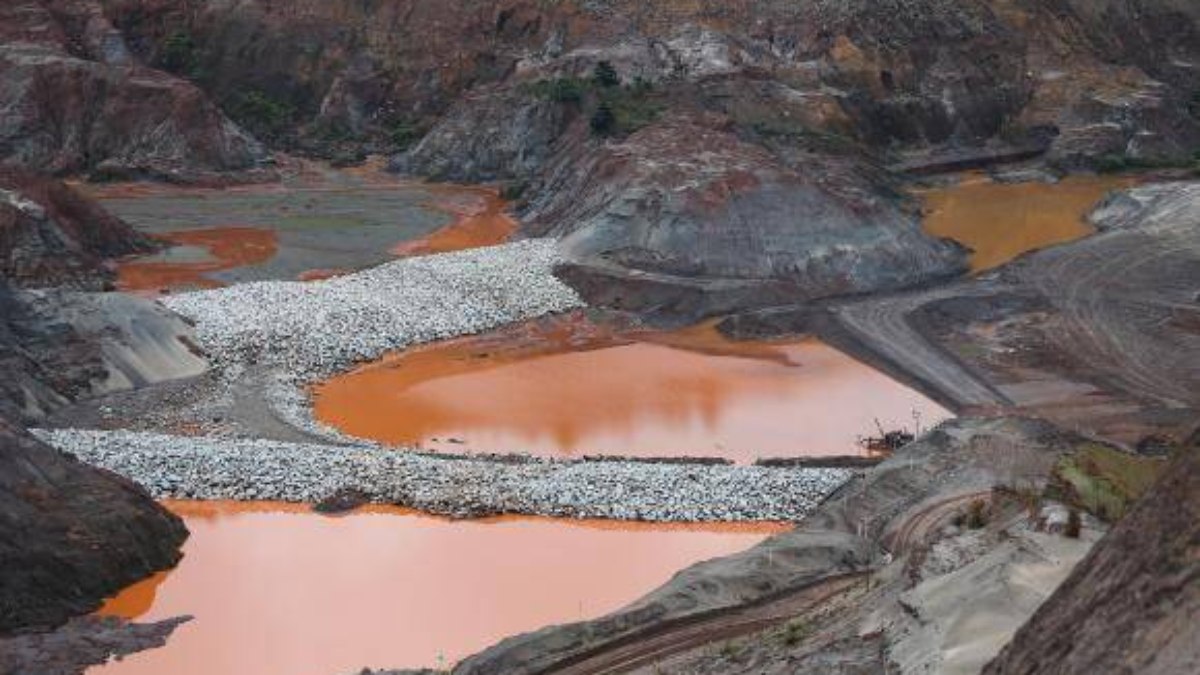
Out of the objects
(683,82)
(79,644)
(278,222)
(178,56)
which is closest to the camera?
(79,644)

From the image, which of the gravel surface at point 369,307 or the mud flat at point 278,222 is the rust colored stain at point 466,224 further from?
the gravel surface at point 369,307

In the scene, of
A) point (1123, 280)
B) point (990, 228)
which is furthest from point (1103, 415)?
point (990, 228)

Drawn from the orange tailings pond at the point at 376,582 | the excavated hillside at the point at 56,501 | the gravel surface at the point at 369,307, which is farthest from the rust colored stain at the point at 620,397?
the excavated hillside at the point at 56,501

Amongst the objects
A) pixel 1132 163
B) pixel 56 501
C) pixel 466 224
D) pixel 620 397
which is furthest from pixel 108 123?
pixel 1132 163

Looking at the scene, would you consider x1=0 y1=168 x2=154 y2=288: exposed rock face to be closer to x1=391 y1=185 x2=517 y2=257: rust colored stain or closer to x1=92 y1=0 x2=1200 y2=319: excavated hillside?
x1=391 y1=185 x2=517 y2=257: rust colored stain

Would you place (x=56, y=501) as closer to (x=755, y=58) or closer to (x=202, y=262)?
(x=202, y=262)

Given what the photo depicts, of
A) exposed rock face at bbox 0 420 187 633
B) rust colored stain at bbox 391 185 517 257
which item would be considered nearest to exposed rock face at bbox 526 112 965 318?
rust colored stain at bbox 391 185 517 257
